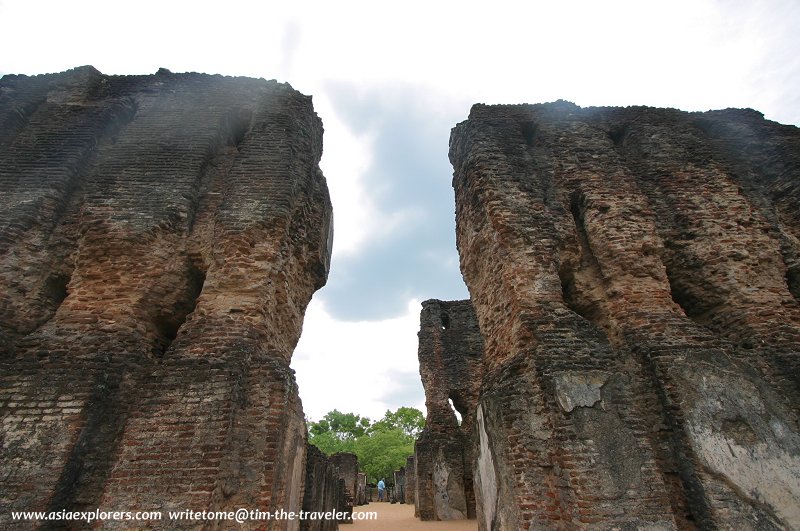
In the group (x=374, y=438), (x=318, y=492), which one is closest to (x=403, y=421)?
(x=374, y=438)

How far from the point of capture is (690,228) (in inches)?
263

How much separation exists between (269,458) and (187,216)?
3.68m

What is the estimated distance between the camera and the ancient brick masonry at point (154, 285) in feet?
13.4

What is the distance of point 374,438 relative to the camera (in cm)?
3694

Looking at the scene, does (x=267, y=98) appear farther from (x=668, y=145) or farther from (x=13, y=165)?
(x=668, y=145)

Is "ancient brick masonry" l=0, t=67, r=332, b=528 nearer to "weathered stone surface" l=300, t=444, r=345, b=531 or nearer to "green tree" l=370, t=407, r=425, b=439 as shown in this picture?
"weathered stone surface" l=300, t=444, r=345, b=531

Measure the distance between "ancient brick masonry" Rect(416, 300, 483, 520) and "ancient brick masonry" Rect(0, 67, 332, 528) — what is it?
871 centimetres

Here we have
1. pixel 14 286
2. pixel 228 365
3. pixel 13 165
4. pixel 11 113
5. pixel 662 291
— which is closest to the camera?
Result: pixel 228 365

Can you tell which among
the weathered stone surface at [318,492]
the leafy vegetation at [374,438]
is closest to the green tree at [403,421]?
the leafy vegetation at [374,438]

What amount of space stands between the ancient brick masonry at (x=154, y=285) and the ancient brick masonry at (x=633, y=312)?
112 inches

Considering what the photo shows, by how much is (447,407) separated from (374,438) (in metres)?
25.6

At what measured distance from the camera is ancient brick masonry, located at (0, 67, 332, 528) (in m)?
4.07

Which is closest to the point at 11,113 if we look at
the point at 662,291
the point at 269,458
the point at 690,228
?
the point at 269,458

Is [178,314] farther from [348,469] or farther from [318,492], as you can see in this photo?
[348,469]
